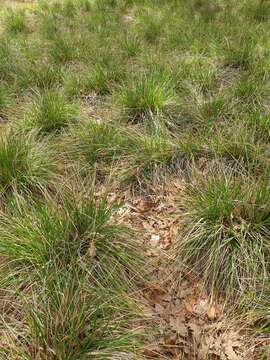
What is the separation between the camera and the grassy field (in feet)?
7.72

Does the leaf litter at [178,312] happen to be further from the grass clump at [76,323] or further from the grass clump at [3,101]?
the grass clump at [3,101]

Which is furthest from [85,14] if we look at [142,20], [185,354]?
[185,354]

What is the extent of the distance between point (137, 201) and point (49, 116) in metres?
1.66

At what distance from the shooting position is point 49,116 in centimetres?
434

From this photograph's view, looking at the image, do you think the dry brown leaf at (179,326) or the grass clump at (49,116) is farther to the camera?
the grass clump at (49,116)

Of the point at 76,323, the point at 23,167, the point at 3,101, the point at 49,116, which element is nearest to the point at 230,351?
the point at 76,323

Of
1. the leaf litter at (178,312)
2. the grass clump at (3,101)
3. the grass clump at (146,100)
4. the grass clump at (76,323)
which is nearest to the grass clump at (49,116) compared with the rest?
the grass clump at (3,101)

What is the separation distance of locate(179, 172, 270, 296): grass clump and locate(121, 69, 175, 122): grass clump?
175 cm

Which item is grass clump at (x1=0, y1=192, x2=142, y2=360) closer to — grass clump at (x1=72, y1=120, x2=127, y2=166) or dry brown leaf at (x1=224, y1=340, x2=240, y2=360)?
dry brown leaf at (x1=224, y1=340, x2=240, y2=360)

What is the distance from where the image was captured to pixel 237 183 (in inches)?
122

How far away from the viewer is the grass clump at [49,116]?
171 inches

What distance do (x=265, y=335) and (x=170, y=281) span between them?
792mm

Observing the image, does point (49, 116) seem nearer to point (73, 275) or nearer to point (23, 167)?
point (23, 167)

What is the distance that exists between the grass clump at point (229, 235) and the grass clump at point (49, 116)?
2.18 m
